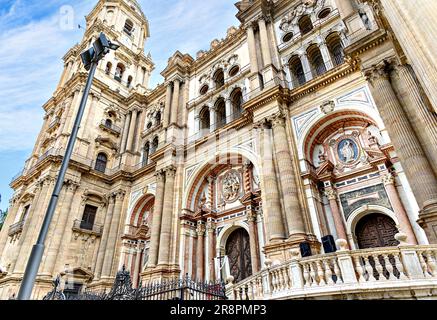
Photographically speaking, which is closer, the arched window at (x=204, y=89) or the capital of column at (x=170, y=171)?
the capital of column at (x=170, y=171)

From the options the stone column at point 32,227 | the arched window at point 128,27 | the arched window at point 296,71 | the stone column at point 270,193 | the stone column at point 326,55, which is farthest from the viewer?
the arched window at point 128,27

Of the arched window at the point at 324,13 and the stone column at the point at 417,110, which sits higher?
the arched window at the point at 324,13

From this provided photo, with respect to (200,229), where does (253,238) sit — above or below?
below

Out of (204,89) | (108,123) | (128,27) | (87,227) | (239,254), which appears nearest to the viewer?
(239,254)

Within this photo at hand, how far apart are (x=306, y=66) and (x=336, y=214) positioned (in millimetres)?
8005

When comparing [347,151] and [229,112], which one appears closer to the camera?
[347,151]

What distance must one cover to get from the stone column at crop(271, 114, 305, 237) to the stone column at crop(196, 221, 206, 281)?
19.8 feet

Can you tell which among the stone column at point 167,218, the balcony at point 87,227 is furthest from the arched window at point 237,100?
the balcony at point 87,227

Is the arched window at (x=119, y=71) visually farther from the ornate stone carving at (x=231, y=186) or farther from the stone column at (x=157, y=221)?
the ornate stone carving at (x=231, y=186)

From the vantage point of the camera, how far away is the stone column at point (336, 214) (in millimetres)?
10435

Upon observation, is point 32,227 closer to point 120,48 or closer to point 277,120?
point 277,120

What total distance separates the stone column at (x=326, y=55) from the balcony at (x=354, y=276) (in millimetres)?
10098

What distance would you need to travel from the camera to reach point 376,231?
33.4 feet

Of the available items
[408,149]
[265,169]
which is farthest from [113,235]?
[408,149]
